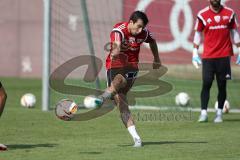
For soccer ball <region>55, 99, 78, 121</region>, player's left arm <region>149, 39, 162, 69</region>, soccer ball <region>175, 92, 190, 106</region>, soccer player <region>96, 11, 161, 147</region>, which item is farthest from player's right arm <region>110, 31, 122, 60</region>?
soccer ball <region>175, 92, 190, 106</region>

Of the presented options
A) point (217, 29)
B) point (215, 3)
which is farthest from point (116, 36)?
point (217, 29)

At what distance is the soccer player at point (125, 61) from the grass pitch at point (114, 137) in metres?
0.48

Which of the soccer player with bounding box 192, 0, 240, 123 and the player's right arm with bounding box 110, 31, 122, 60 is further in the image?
the soccer player with bounding box 192, 0, 240, 123

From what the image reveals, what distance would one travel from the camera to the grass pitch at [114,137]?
10479mm

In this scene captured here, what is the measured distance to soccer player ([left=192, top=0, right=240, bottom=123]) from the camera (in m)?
15.1

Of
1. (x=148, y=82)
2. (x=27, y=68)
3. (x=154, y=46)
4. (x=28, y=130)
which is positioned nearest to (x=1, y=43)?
(x=27, y=68)

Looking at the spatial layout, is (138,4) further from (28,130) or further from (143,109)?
(28,130)

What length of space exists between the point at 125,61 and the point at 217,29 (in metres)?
4.00

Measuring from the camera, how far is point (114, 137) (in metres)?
12.7

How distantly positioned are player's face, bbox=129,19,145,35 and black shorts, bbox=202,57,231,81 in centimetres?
418

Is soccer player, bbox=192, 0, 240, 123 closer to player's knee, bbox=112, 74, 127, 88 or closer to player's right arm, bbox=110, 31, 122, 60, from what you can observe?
player's knee, bbox=112, 74, 127, 88

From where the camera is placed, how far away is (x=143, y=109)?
59.1 ft

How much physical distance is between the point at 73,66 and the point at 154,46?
9440mm

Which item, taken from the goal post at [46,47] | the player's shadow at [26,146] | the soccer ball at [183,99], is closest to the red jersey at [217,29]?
the soccer ball at [183,99]
